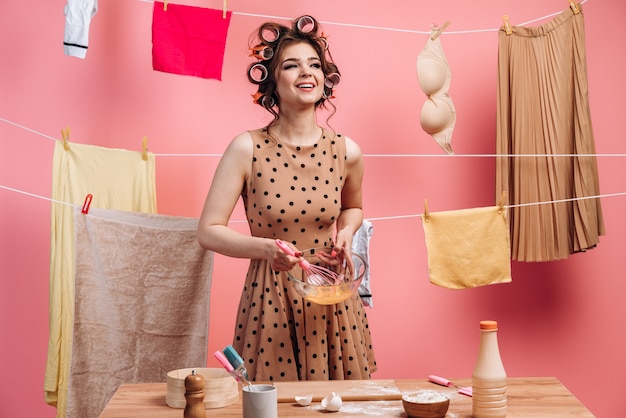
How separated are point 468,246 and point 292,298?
90cm

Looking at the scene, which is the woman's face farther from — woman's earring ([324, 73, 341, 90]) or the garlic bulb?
the garlic bulb

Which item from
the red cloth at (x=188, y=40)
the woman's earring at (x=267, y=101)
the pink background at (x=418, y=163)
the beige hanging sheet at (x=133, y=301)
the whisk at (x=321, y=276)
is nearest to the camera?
the whisk at (x=321, y=276)

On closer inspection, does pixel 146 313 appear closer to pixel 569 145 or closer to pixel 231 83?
pixel 231 83

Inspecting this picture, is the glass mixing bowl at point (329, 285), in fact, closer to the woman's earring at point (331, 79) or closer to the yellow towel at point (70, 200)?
the woman's earring at point (331, 79)

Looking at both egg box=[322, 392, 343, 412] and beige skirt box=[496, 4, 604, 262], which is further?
beige skirt box=[496, 4, 604, 262]

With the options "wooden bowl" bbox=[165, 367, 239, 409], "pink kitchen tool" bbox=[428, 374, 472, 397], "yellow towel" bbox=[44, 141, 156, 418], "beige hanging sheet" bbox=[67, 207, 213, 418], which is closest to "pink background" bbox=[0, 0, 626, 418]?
"yellow towel" bbox=[44, 141, 156, 418]

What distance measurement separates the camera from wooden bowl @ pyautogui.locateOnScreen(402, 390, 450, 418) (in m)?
1.44

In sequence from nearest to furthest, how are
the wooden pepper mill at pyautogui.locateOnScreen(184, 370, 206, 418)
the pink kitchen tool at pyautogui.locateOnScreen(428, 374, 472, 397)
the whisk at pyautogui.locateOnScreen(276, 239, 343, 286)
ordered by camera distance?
the wooden pepper mill at pyautogui.locateOnScreen(184, 370, 206, 418), the pink kitchen tool at pyautogui.locateOnScreen(428, 374, 472, 397), the whisk at pyautogui.locateOnScreen(276, 239, 343, 286)

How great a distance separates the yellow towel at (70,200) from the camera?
2541 millimetres

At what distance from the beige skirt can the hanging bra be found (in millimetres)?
211

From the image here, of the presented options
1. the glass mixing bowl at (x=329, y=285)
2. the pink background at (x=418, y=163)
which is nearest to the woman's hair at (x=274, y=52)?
the glass mixing bowl at (x=329, y=285)

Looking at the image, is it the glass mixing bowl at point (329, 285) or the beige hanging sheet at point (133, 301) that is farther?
the beige hanging sheet at point (133, 301)

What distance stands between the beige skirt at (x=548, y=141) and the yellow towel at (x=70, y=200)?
1273mm

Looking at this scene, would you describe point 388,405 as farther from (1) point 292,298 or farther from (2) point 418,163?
(2) point 418,163
